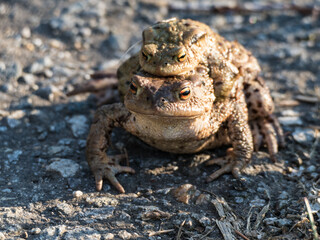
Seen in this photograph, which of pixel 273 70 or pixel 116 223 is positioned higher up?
pixel 273 70

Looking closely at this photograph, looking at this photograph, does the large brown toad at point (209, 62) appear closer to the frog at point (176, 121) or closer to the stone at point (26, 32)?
the frog at point (176, 121)

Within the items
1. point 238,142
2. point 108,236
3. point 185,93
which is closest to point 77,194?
point 108,236

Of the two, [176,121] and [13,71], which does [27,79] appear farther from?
[176,121]

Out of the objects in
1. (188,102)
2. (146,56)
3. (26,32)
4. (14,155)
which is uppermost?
(146,56)

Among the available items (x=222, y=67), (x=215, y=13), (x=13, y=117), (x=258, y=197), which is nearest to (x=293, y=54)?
(x=215, y=13)

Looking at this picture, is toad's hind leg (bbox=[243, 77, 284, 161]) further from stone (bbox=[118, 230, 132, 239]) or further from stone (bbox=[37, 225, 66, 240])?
stone (bbox=[37, 225, 66, 240])

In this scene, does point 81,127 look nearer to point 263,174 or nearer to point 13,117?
point 13,117

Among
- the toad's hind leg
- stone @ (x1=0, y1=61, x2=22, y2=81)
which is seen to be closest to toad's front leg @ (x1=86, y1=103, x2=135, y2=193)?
the toad's hind leg
